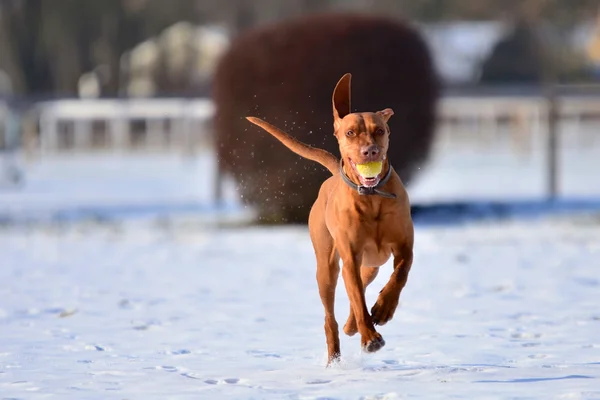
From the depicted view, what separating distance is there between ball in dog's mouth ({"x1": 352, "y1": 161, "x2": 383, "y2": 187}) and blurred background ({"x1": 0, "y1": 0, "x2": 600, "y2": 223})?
23.8 feet

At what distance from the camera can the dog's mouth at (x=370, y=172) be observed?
545 centimetres

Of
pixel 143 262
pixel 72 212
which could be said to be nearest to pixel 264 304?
pixel 143 262

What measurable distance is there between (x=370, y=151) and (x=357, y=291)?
657mm

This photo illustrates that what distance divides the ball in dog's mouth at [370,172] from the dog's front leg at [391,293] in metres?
0.36

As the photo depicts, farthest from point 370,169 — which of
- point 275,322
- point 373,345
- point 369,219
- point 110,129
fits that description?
point 110,129

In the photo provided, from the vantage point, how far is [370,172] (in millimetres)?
5461

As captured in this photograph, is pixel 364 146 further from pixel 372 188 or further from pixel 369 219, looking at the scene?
pixel 369 219

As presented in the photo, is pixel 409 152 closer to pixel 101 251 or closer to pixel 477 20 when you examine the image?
pixel 101 251

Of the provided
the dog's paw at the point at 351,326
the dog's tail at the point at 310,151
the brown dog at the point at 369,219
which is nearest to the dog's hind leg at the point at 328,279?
the dog's paw at the point at 351,326

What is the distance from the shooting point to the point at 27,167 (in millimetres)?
30000

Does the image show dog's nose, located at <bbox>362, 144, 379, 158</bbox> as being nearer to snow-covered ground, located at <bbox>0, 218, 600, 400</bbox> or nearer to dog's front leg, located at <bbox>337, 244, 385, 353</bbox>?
dog's front leg, located at <bbox>337, 244, 385, 353</bbox>

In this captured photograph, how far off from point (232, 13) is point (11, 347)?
4767 cm

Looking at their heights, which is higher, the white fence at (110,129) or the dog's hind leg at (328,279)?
the dog's hind leg at (328,279)

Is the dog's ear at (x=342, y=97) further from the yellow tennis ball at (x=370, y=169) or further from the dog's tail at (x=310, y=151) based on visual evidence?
the yellow tennis ball at (x=370, y=169)
